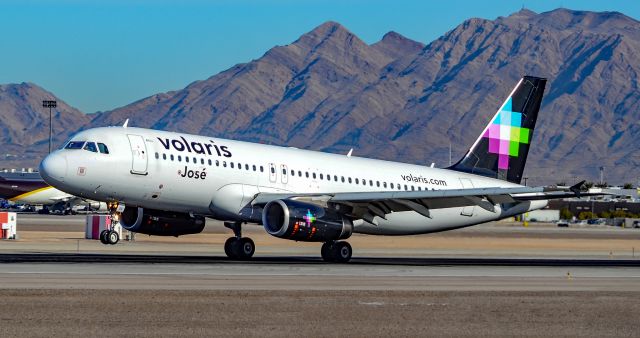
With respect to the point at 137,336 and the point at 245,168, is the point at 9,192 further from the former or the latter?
the point at 137,336

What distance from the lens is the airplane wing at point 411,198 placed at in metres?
48.6

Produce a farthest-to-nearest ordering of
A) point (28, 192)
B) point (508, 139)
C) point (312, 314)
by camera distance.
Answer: point (28, 192) < point (508, 139) < point (312, 314)

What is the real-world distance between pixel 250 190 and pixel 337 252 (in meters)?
4.45

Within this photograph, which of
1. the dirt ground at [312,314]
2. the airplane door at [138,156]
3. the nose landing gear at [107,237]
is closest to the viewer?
the dirt ground at [312,314]

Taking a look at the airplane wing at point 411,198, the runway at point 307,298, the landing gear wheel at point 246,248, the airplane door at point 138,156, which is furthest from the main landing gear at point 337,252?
the airplane door at point 138,156

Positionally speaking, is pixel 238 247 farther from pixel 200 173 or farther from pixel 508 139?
pixel 508 139

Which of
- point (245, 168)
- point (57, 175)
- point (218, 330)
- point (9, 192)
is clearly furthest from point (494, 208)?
point (9, 192)

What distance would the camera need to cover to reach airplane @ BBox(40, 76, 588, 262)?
46.4 m

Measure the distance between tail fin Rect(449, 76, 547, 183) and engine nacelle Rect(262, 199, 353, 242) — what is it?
45.0 feet

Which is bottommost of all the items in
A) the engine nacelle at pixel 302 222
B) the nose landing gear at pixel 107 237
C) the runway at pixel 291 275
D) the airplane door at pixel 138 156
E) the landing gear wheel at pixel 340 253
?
the runway at pixel 291 275

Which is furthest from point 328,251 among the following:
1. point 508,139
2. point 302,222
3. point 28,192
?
point 28,192

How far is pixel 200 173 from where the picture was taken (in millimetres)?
48000

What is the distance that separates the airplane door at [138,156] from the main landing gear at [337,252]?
8.48m

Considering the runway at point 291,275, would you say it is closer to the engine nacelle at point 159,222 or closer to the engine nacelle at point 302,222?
the engine nacelle at point 302,222
